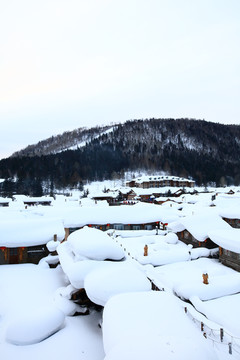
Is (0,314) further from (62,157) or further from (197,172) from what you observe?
(197,172)

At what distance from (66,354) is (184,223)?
18.0 metres

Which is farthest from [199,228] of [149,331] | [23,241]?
[149,331]

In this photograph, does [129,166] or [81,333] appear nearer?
[81,333]

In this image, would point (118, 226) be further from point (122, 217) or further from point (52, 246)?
point (52, 246)

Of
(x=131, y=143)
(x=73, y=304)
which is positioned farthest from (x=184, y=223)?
(x=131, y=143)

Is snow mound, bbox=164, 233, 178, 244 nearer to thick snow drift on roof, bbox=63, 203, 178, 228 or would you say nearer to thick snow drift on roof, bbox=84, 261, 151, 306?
thick snow drift on roof, bbox=63, 203, 178, 228

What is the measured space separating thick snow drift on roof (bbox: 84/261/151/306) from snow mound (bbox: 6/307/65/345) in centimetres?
182

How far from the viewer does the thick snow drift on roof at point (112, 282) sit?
10.1 metres

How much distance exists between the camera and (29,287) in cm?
1430

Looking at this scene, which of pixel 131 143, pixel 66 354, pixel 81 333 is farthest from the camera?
pixel 131 143

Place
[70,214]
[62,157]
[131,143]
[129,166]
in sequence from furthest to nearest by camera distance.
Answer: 1. [131,143]
2. [129,166]
3. [62,157]
4. [70,214]

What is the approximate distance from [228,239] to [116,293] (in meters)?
12.5

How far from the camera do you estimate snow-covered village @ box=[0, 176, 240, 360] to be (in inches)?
269

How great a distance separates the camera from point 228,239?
18.7 meters
